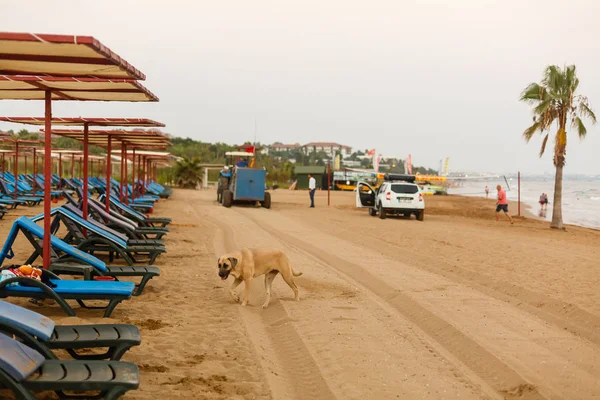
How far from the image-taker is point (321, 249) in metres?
14.5

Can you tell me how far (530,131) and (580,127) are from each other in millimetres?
1742

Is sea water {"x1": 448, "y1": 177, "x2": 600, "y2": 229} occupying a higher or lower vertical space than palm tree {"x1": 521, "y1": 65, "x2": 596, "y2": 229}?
lower

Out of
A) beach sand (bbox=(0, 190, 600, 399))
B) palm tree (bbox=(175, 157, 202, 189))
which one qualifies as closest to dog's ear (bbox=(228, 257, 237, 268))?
beach sand (bbox=(0, 190, 600, 399))

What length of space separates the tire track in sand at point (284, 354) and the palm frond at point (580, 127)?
18.7m

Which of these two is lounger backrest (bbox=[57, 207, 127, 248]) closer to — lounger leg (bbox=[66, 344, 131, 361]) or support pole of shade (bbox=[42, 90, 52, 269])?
support pole of shade (bbox=[42, 90, 52, 269])

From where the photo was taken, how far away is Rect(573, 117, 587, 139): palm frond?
24.0 meters

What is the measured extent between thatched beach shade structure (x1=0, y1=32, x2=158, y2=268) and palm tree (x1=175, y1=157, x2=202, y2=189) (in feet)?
151

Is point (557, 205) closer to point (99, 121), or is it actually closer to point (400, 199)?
point (400, 199)

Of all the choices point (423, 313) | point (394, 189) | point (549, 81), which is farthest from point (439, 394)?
point (549, 81)

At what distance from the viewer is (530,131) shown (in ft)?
81.1

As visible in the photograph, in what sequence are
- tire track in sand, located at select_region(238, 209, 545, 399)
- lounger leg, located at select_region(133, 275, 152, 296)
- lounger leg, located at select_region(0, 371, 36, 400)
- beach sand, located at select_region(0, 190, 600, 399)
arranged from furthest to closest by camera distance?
1. lounger leg, located at select_region(133, 275, 152, 296)
2. tire track in sand, located at select_region(238, 209, 545, 399)
3. beach sand, located at select_region(0, 190, 600, 399)
4. lounger leg, located at select_region(0, 371, 36, 400)

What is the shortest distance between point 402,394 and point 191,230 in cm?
1305

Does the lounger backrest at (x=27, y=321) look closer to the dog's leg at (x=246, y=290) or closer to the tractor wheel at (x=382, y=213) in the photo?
the dog's leg at (x=246, y=290)

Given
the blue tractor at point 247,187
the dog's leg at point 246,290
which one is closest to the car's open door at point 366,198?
the blue tractor at point 247,187
